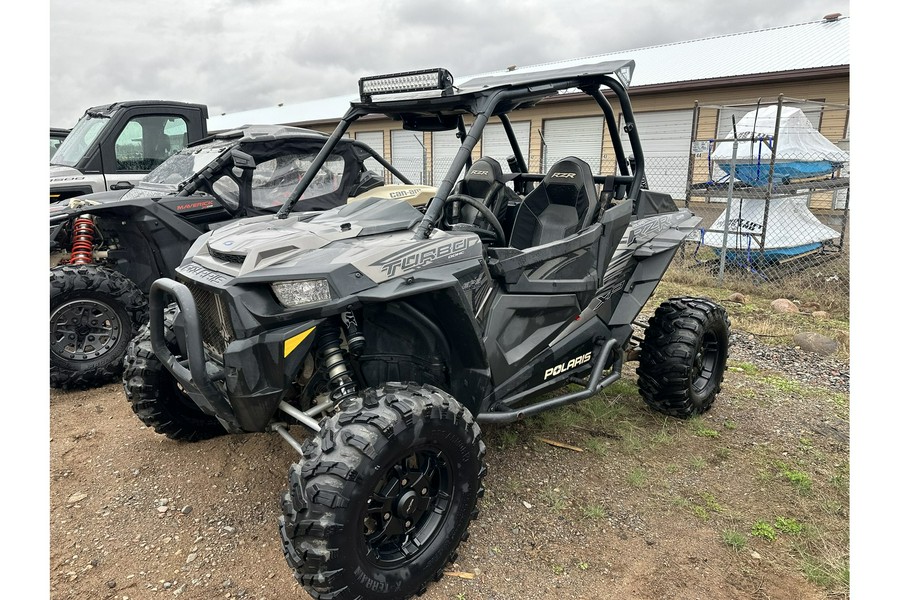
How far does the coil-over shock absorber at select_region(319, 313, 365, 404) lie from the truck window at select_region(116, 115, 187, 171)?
5.66 metres

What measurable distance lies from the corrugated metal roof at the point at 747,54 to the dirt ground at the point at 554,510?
11888 millimetres

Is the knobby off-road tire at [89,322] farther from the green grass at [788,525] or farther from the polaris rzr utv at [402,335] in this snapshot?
the green grass at [788,525]

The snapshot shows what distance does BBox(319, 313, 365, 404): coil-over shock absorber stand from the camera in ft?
8.73

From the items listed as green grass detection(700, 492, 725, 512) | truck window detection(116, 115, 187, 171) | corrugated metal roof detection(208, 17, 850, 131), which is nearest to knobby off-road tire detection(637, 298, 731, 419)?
green grass detection(700, 492, 725, 512)

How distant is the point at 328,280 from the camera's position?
2.49 meters

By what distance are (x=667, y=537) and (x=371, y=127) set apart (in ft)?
65.7

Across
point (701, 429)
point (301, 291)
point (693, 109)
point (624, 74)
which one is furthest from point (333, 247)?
point (693, 109)

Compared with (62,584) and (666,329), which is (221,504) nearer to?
(62,584)

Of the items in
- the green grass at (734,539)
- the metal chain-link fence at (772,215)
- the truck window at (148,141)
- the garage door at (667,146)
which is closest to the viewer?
the green grass at (734,539)

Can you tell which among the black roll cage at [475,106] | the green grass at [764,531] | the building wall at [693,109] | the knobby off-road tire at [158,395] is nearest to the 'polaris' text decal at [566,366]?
the black roll cage at [475,106]

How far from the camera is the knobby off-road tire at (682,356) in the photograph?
13.2 feet

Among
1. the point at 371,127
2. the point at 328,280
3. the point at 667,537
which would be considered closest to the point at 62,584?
the point at 328,280

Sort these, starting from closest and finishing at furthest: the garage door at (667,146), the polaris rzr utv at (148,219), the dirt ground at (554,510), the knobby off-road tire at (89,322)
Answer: the dirt ground at (554,510) < the knobby off-road tire at (89,322) < the polaris rzr utv at (148,219) < the garage door at (667,146)

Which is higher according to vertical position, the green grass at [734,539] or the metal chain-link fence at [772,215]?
the metal chain-link fence at [772,215]
